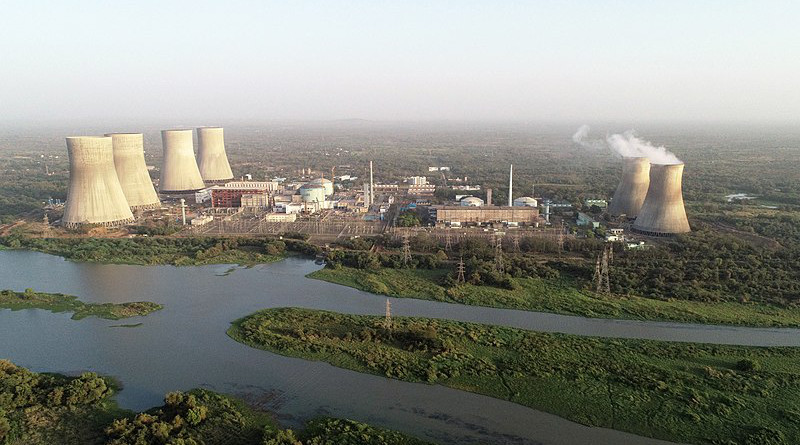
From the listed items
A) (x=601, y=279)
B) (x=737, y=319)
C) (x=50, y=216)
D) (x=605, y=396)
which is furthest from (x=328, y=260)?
(x=50, y=216)

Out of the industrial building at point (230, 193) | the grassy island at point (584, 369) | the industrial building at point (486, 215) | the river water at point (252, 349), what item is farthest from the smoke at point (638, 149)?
the industrial building at point (230, 193)

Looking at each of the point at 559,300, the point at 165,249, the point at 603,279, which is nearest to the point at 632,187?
the point at 603,279

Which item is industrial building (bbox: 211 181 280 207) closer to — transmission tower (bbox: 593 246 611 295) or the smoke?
transmission tower (bbox: 593 246 611 295)

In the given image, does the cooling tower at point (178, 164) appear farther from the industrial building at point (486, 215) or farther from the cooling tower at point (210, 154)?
the industrial building at point (486, 215)

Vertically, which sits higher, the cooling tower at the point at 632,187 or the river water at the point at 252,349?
the cooling tower at the point at 632,187

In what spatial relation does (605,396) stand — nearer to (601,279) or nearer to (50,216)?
(601,279)

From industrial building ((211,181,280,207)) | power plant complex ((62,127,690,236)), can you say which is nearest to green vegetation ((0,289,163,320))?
power plant complex ((62,127,690,236))
